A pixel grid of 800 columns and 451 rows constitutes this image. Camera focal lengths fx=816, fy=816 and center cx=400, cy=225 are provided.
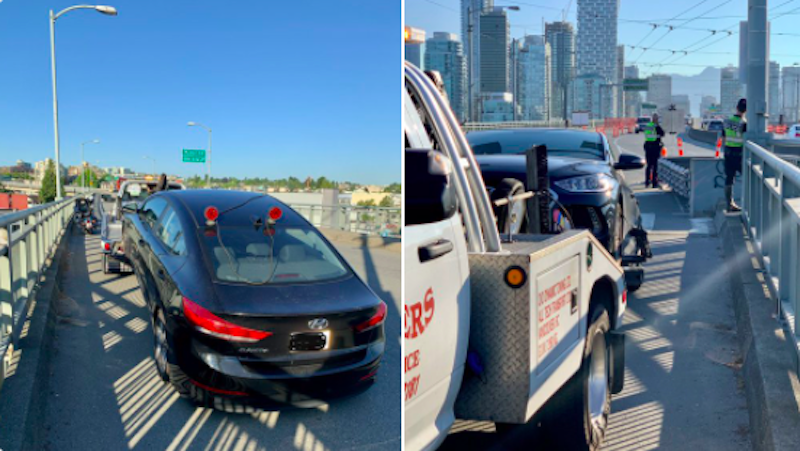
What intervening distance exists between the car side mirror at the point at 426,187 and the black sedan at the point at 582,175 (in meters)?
3.72

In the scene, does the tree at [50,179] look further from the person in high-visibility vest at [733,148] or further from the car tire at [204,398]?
the person in high-visibility vest at [733,148]

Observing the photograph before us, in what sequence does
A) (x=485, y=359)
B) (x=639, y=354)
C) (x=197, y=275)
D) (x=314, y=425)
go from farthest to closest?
(x=639, y=354) < (x=197, y=275) < (x=314, y=425) < (x=485, y=359)

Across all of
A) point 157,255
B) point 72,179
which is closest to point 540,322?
point 157,255

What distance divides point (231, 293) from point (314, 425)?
3.31ft

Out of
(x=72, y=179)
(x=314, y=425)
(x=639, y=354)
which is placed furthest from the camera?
(x=72, y=179)

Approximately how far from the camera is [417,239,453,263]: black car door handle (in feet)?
8.09

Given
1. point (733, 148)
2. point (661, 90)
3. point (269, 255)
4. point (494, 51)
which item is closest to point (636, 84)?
point (661, 90)

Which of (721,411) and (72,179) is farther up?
(72,179)

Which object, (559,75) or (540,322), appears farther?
(559,75)

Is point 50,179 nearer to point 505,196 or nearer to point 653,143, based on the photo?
point 505,196

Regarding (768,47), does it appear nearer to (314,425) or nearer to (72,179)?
(314,425)

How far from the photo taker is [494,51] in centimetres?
418

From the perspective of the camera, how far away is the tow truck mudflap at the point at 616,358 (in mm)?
4645

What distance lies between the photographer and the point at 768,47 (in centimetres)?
1341
